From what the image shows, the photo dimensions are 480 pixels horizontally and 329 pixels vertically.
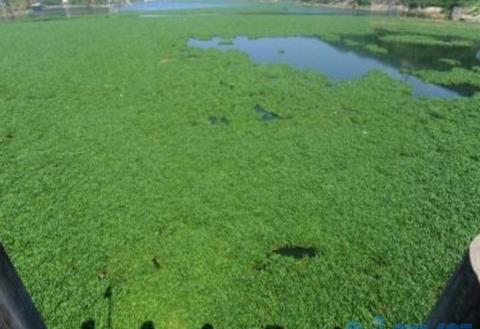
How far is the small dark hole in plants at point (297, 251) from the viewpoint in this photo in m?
6.11

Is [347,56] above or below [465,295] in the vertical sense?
below

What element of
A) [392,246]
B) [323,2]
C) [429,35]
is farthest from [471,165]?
[323,2]

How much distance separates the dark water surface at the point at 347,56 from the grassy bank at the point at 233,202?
4131 millimetres

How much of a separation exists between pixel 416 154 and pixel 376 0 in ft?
293

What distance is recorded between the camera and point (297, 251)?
6227 millimetres

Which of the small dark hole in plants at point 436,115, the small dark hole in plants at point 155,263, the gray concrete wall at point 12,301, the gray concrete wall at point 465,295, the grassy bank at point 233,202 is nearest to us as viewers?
the gray concrete wall at point 465,295

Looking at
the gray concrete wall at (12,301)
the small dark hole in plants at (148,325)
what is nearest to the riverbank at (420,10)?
the small dark hole in plants at (148,325)

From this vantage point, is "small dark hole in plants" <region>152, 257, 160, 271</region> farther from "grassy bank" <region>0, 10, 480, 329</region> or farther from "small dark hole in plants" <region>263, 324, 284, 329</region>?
"small dark hole in plants" <region>263, 324, 284, 329</region>

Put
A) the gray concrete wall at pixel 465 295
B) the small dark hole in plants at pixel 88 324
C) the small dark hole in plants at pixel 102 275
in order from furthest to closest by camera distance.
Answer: the small dark hole in plants at pixel 102 275 < the small dark hole in plants at pixel 88 324 < the gray concrete wall at pixel 465 295

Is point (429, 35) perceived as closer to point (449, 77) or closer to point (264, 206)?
point (449, 77)

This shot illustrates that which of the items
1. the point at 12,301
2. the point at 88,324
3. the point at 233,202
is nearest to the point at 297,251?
the point at 233,202

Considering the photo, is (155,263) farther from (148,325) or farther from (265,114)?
(265,114)

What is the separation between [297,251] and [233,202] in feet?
6.29

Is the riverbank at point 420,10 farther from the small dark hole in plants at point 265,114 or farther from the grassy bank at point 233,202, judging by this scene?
the small dark hole in plants at point 265,114
